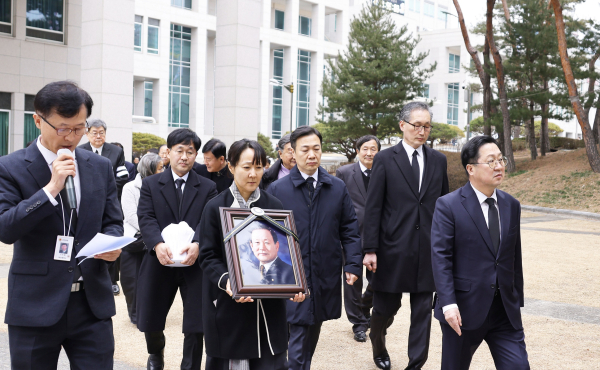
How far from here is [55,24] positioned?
19.3m

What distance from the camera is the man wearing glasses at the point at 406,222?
5293mm

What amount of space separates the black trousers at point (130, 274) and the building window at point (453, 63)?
7285cm

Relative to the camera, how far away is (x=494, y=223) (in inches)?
155

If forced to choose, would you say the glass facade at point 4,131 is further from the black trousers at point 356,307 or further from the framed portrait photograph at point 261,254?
the framed portrait photograph at point 261,254

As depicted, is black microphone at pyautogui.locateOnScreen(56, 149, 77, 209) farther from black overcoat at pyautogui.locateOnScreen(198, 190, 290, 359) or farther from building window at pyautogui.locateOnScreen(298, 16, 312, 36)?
building window at pyautogui.locateOnScreen(298, 16, 312, 36)

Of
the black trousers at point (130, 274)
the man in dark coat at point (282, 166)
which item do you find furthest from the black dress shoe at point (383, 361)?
the black trousers at point (130, 274)

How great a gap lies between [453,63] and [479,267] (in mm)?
76064

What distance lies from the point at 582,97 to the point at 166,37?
97.3ft

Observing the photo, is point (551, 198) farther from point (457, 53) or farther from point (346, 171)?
point (457, 53)

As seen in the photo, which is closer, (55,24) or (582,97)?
(55,24)

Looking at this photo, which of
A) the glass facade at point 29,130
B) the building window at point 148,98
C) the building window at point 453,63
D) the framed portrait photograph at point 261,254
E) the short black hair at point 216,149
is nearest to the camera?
the framed portrait photograph at point 261,254

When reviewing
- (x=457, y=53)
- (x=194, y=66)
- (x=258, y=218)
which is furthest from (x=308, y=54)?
(x=258, y=218)

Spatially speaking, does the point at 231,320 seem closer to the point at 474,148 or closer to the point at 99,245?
the point at 99,245

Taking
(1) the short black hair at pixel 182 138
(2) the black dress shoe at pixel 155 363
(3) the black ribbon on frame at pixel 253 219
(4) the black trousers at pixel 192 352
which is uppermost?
(1) the short black hair at pixel 182 138
